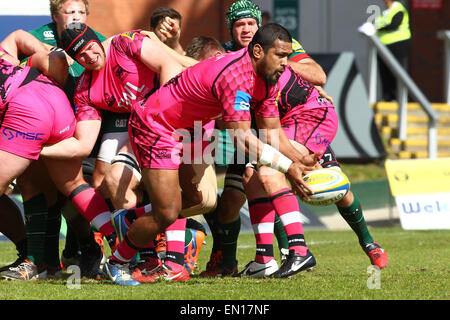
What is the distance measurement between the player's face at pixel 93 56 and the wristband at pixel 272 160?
1664mm

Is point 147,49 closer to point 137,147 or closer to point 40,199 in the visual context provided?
point 137,147

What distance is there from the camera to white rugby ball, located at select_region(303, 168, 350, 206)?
6.55m

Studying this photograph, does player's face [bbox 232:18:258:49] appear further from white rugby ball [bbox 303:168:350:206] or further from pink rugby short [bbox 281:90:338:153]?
white rugby ball [bbox 303:168:350:206]

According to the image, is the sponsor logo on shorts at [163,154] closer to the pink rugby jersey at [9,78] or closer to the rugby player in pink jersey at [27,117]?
the rugby player in pink jersey at [27,117]

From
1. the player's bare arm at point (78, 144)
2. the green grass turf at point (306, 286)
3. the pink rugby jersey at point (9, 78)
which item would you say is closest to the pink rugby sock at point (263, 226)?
the green grass turf at point (306, 286)

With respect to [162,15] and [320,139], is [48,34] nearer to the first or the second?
[162,15]

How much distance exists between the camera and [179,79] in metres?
6.50

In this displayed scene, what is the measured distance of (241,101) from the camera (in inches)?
242

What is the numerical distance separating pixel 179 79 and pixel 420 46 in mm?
15684

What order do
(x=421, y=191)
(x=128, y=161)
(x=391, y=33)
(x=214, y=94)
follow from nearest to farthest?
(x=214, y=94) → (x=128, y=161) → (x=421, y=191) → (x=391, y=33)

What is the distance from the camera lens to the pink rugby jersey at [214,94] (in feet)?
20.2

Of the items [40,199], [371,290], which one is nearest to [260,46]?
[371,290]

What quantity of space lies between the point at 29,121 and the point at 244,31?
7.35ft

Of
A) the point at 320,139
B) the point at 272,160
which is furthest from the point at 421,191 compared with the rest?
the point at 272,160
